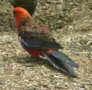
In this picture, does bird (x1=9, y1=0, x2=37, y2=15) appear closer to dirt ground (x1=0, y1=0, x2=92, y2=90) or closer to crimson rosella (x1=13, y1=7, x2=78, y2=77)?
dirt ground (x1=0, y1=0, x2=92, y2=90)

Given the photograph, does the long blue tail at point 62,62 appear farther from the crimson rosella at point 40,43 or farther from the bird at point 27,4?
the bird at point 27,4

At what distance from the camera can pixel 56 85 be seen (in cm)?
408

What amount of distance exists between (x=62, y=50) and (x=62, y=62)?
0.87 meters

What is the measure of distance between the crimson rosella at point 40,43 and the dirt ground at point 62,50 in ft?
0.35

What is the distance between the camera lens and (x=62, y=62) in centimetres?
446

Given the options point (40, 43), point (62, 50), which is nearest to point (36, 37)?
point (40, 43)

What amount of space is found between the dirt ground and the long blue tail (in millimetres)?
67

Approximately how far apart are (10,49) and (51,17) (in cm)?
229

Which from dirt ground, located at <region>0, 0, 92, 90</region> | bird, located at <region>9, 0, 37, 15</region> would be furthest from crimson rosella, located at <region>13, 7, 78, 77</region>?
bird, located at <region>9, 0, 37, 15</region>

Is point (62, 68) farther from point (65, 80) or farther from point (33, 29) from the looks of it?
point (33, 29)

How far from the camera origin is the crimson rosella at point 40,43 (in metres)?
4.40

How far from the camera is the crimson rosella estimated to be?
4.40 m

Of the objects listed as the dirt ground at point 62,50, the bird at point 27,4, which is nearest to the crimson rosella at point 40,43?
the dirt ground at point 62,50

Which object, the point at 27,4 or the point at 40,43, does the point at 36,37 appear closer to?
the point at 40,43
